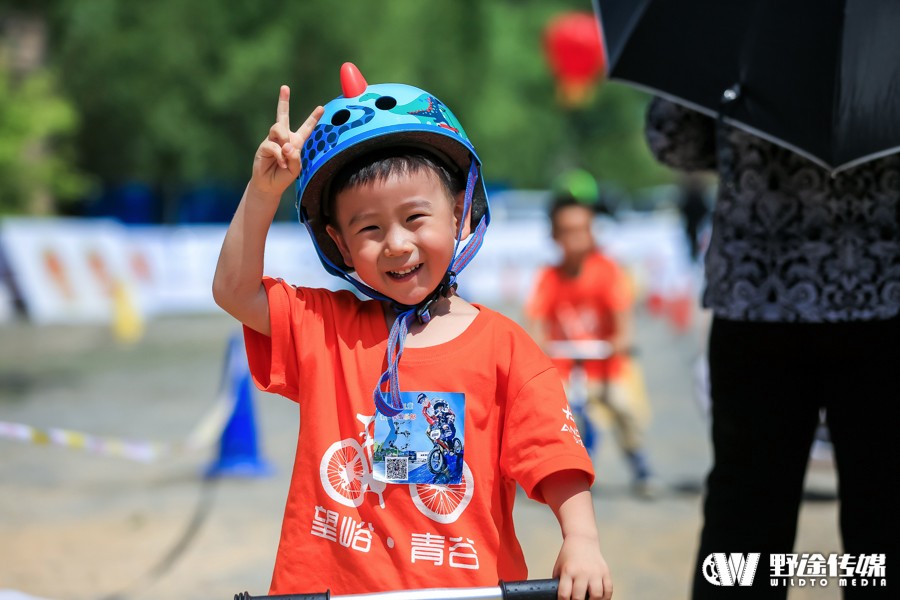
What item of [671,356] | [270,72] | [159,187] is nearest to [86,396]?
[671,356]

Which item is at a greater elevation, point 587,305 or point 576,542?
point 587,305

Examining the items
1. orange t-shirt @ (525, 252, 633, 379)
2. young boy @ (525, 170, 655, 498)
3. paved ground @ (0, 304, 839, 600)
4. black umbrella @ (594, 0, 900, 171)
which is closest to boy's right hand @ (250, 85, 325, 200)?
black umbrella @ (594, 0, 900, 171)

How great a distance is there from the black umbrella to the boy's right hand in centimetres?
110

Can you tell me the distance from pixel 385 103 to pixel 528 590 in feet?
3.44

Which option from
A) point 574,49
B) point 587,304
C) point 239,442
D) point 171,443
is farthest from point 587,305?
point 574,49

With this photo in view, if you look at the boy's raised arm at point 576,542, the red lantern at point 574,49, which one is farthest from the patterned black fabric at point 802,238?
the red lantern at point 574,49

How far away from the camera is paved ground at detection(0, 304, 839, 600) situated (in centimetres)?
488

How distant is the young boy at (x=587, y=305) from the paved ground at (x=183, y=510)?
53 centimetres

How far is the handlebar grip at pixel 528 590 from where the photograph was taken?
6.60ft

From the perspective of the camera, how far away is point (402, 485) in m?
2.32

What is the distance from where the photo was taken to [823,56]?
275cm

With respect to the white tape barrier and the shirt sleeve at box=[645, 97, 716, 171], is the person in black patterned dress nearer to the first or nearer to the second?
the shirt sleeve at box=[645, 97, 716, 171]

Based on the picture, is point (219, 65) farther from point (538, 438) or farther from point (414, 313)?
point (538, 438)

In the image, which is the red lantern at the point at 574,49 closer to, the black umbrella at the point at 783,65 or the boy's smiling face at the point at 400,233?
the black umbrella at the point at 783,65
